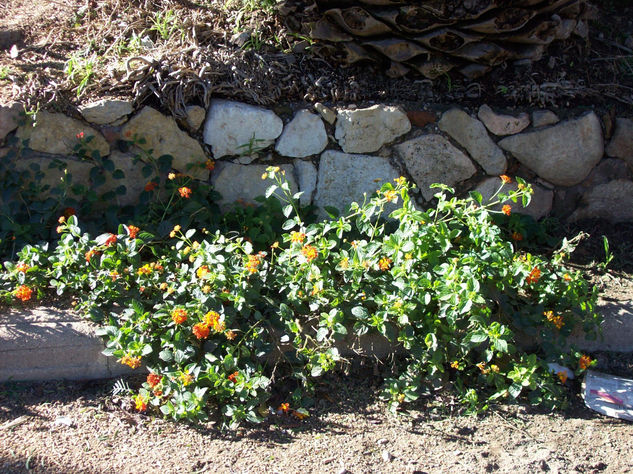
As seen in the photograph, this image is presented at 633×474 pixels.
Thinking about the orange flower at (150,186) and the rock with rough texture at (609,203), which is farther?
the rock with rough texture at (609,203)

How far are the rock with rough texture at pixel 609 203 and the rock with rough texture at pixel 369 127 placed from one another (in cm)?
112

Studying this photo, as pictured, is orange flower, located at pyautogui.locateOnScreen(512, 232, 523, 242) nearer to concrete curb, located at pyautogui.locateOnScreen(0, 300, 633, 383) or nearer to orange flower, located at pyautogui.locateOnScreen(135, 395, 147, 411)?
concrete curb, located at pyautogui.locateOnScreen(0, 300, 633, 383)

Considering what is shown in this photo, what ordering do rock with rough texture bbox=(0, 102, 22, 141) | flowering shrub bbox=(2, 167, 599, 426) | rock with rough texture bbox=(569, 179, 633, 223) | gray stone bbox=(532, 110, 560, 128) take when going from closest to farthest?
flowering shrub bbox=(2, 167, 599, 426) < rock with rough texture bbox=(0, 102, 22, 141) < gray stone bbox=(532, 110, 560, 128) < rock with rough texture bbox=(569, 179, 633, 223)

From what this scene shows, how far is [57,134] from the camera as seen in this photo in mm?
→ 3271

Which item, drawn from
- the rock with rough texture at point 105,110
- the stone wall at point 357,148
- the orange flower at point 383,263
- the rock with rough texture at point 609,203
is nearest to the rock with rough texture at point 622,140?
the stone wall at point 357,148

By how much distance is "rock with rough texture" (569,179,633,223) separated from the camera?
3678 mm

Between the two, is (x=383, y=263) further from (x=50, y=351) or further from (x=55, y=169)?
(x=55, y=169)

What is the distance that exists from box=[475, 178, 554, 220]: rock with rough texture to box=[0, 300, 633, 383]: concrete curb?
1.26m

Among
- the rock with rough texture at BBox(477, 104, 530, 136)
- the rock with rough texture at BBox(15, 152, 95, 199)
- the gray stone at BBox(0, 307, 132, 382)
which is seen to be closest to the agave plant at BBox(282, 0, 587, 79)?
the rock with rough texture at BBox(477, 104, 530, 136)

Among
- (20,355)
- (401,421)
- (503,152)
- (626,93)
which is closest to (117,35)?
(20,355)

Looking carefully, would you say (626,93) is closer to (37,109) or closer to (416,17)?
(416,17)

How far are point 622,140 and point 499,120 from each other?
0.71 metres

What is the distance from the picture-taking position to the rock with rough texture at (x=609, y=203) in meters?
3.68

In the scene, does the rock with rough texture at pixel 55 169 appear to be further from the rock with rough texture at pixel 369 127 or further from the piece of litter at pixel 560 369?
the piece of litter at pixel 560 369
